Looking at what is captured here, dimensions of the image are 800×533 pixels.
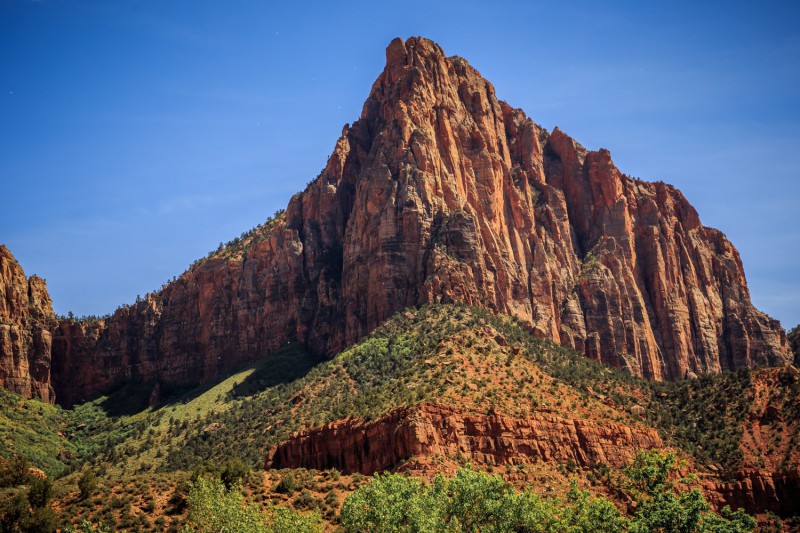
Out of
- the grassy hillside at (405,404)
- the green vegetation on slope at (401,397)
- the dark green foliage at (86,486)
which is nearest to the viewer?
the dark green foliage at (86,486)

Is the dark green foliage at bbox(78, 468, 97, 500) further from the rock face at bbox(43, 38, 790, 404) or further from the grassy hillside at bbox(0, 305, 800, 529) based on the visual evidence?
the rock face at bbox(43, 38, 790, 404)

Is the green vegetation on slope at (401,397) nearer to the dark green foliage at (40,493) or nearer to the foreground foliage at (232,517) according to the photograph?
the foreground foliage at (232,517)

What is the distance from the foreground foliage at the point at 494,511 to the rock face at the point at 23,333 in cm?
10599

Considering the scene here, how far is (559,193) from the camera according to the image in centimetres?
18462

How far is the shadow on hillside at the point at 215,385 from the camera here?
15238 cm

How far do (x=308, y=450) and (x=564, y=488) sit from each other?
2854 centimetres

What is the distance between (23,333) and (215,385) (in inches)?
1515

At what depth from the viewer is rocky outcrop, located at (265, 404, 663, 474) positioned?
100m

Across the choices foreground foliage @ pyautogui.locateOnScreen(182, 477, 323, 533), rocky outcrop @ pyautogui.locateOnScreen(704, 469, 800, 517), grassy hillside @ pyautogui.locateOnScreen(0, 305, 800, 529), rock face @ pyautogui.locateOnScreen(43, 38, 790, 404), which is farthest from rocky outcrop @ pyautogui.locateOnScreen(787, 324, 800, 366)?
foreground foliage @ pyautogui.locateOnScreen(182, 477, 323, 533)

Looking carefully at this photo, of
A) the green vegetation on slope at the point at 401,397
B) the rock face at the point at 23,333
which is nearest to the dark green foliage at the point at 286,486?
the green vegetation on slope at the point at 401,397

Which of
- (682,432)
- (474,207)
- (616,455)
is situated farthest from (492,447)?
(474,207)

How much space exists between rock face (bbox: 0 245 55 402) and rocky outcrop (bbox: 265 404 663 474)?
73.9 meters

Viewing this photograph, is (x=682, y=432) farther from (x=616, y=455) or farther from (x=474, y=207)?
(x=474, y=207)

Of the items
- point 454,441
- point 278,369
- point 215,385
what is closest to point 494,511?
point 454,441
